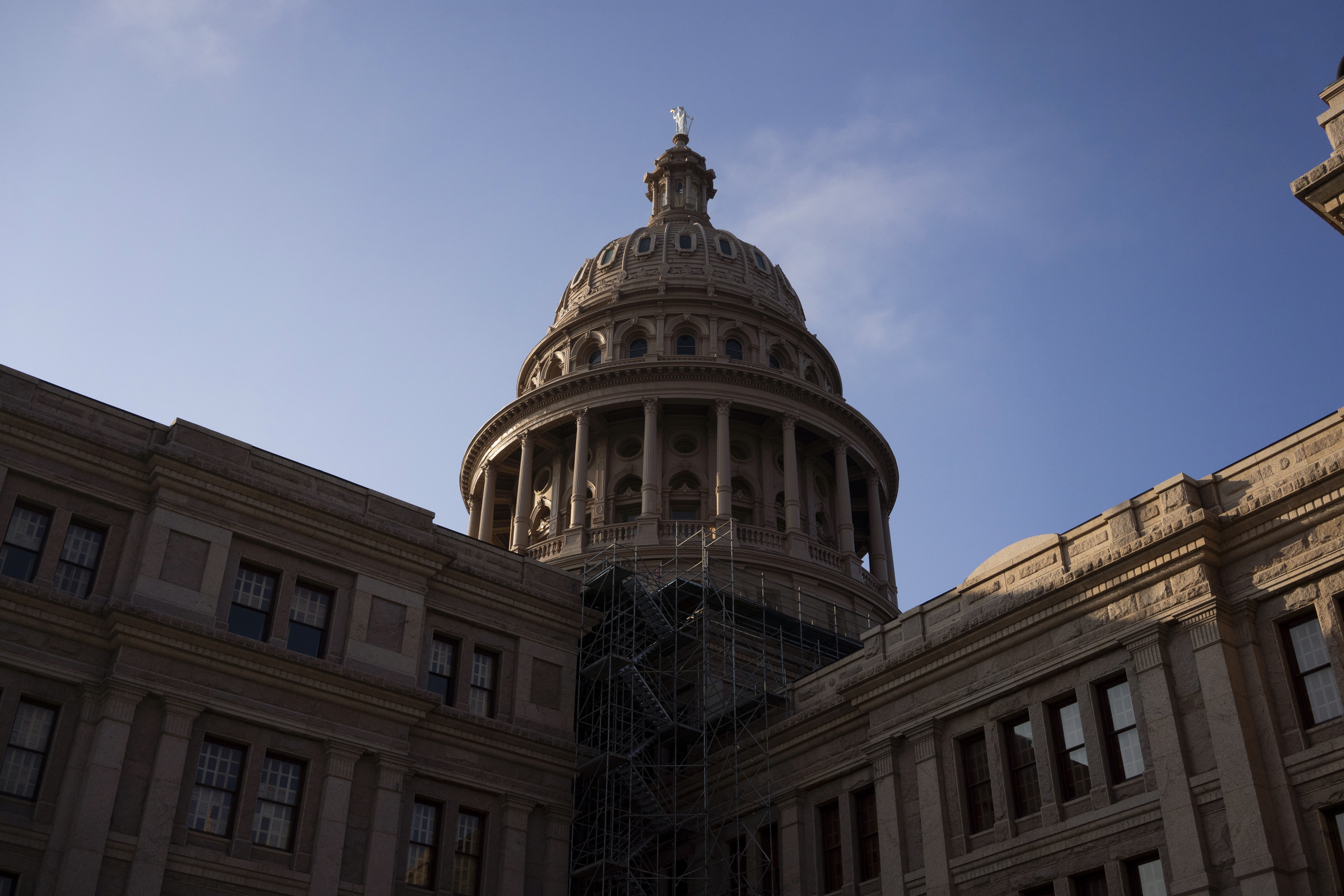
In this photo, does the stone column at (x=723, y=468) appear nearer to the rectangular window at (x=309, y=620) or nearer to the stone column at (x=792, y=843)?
the stone column at (x=792, y=843)

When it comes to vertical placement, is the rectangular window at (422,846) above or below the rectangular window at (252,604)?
below

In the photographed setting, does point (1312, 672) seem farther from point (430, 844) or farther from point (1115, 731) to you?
point (430, 844)

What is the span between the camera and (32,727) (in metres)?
26.8

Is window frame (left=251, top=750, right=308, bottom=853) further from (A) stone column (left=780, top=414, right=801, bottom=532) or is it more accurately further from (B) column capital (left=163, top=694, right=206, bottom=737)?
(A) stone column (left=780, top=414, right=801, bottom=532)

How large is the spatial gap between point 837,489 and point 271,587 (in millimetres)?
29685

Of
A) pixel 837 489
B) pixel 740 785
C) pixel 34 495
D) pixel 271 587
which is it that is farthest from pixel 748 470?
pixel 34 495

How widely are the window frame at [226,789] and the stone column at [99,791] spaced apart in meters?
1.63

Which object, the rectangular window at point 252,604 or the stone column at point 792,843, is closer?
the rectangular window at point 252,604

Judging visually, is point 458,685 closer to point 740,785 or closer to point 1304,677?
point 740,785

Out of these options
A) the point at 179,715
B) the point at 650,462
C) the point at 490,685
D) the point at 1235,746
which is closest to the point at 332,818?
the point at 179,715

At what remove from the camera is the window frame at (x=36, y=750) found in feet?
85.5

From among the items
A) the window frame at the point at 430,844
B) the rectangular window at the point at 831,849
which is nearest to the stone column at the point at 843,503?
the rectangular window at the point at 831,849

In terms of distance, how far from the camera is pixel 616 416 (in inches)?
2215

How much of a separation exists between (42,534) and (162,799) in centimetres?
647
